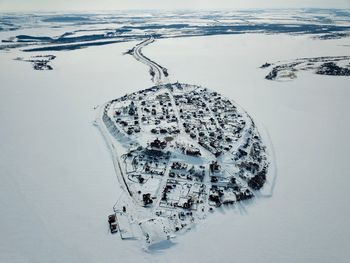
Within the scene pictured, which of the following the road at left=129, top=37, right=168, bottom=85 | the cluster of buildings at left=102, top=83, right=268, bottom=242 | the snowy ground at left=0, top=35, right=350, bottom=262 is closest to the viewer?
the snowy ground at left=0, top=35, right=350, bottom=262

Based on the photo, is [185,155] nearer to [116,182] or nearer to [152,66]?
[116,182]

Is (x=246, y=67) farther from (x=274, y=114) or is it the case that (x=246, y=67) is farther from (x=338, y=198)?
(x=338, y=198)

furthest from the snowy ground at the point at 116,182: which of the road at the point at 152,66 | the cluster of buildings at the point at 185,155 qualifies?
the road at the point at 152,66

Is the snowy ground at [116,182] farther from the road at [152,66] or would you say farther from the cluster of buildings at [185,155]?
the road at [152,66]

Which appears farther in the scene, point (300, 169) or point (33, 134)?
point (33, 134)

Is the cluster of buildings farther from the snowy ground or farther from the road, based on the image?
the road

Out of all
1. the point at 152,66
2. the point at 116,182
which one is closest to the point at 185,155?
the point at 116,182

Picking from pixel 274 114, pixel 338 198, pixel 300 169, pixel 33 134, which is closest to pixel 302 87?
pixel 274 114

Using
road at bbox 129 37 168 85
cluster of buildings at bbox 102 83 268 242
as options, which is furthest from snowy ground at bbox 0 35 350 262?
road at bbox 129 37 168 85

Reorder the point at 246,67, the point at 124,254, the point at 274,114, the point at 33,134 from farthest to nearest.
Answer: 1. the point at 246,67
2. the point at 274,114
3. the point at 33,134
4. the point at 124,254
